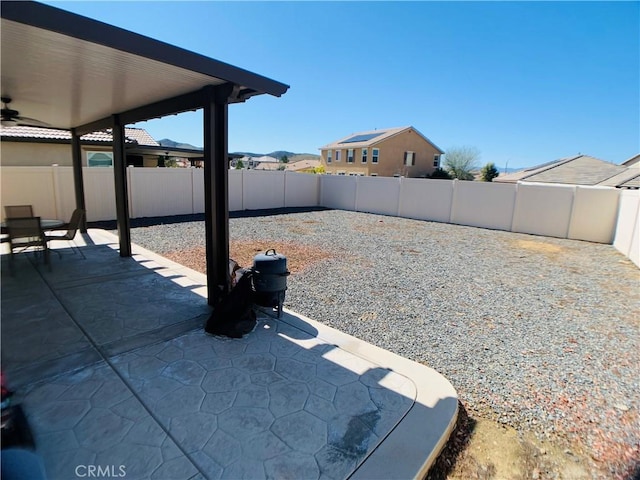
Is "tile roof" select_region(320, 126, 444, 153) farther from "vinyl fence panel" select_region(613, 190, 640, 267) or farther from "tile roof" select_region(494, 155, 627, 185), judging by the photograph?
"vinyl fence panel" select_region(613, 190, 640, 267)

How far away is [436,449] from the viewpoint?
2094mm

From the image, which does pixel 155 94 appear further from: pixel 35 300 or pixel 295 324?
pixel 295 324

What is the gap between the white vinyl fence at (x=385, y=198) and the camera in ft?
30.6

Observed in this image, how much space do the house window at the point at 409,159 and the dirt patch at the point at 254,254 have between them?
27599 millimetres

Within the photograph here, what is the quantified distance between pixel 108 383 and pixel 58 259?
16.1ft

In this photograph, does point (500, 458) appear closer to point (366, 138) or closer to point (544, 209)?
point (544, 209)

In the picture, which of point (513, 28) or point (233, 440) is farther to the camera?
point (513, 28)

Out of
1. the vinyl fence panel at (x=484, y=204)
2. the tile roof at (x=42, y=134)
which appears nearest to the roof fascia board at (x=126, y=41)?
the tile roof at (x=42, y=134)

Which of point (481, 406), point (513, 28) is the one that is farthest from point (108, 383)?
point (513, 28)

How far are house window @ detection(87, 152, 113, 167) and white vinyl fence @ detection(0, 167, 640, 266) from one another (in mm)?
3175

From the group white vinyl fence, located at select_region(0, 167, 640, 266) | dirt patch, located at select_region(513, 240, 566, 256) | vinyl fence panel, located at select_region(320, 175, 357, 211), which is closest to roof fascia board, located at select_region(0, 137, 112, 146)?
white vinyl fence, located at select_region(0, 167, 640, 266)

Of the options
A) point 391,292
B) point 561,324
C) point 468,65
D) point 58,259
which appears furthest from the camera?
point 468,65

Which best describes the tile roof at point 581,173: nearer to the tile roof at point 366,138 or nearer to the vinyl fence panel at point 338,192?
the vinyl fence panel at point 338,192

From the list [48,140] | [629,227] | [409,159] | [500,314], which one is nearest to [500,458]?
[500,314]
